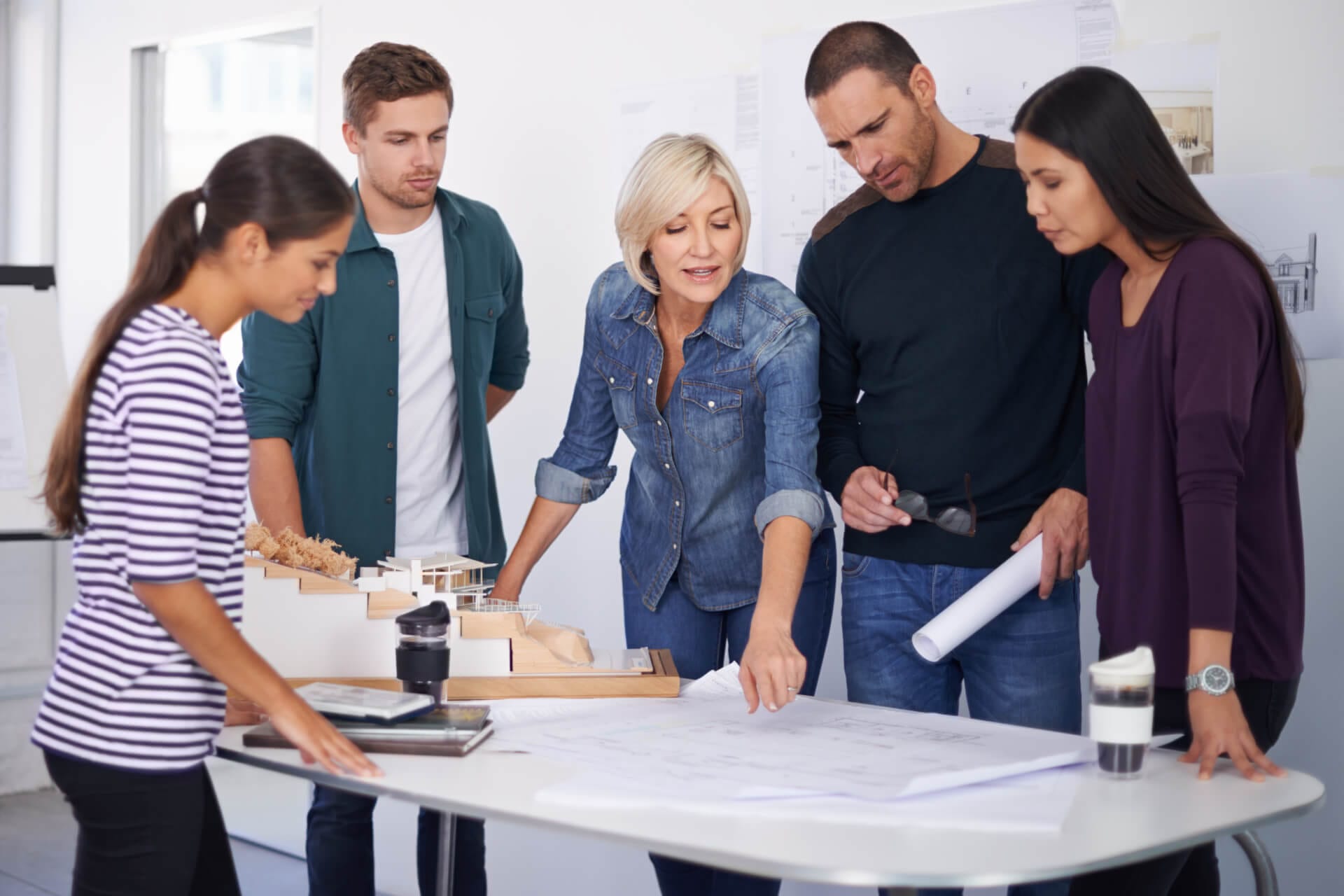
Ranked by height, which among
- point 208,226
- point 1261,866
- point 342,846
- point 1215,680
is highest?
point 208,226

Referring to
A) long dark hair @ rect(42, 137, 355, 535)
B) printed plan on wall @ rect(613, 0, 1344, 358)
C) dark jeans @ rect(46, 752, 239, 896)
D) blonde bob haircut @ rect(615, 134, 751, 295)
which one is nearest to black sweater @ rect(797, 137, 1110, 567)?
blonde bob haircut @ rect(615, 134, 751, 295)

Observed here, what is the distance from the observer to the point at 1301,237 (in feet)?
7.39

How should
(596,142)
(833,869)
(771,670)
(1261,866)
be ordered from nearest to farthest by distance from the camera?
1. (833,869)
2. (1261,866)
3. (771,670)
4. (596,142)

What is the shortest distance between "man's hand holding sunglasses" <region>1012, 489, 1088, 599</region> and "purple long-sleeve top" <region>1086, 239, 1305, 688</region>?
22 cm

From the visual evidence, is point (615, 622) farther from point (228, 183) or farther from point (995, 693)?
point (228, 183)

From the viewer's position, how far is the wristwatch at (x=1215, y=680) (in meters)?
1.41

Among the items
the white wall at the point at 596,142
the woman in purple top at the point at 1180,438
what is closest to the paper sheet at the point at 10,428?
A: the white wall at the point at 596,142

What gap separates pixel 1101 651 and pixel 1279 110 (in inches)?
43.8

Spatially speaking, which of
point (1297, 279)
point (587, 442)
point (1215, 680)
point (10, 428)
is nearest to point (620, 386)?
point (587, 442)

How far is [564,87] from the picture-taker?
3.21 meters

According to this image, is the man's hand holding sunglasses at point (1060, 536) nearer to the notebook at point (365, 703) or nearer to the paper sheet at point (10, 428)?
the notebook at point (365, 703)

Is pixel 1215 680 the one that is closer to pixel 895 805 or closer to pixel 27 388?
pixel 895 805

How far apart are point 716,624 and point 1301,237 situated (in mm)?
1208

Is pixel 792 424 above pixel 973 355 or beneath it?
beneath
